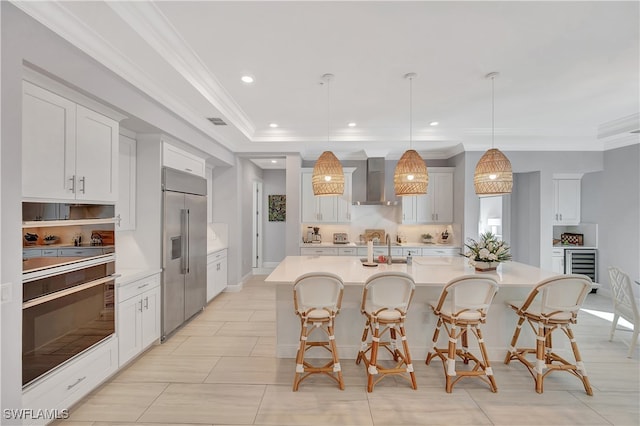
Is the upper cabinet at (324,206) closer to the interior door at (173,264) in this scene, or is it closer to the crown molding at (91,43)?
the interior door at (173,264)

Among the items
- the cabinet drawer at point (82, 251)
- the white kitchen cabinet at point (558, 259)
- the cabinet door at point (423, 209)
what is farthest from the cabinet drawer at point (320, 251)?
the white kitchen cabinet at point (558, 259)

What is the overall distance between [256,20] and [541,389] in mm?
3685

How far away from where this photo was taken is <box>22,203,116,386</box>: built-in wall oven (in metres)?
1.86

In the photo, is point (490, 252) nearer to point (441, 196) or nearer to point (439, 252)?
point (439, 252)

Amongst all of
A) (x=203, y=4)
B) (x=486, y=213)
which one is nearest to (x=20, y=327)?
(x=203, y=4)

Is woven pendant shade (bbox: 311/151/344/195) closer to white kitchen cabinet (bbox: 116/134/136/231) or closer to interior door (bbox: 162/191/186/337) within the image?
interior door (bbox: 162/191/186/337)

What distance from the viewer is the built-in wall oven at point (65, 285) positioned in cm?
186

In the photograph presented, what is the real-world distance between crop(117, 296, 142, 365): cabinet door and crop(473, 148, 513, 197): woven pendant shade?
3735 millimetres

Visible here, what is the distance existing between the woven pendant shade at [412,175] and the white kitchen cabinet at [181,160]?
8.65 feet

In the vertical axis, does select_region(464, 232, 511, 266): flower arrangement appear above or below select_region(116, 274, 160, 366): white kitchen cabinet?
above

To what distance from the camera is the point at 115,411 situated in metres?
2.32

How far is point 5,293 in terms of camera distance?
166 cm

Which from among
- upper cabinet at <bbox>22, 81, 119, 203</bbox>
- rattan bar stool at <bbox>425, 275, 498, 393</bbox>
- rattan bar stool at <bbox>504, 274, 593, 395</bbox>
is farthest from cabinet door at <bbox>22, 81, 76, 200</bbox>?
rattan bar stool at <bbox>504, 274, 593, 395</bbox>

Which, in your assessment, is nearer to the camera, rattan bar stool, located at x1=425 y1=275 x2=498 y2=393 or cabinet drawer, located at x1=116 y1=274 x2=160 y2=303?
rattan bar stool, located at x1=425 y1=275 x2=498 y2=393
